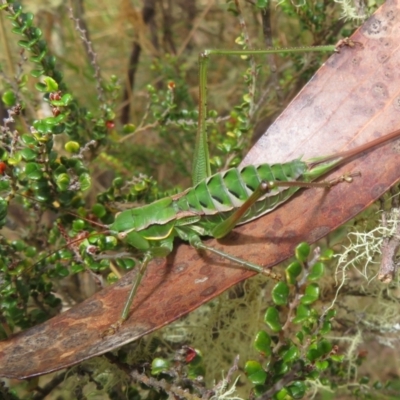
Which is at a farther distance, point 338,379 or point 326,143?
point 338,379

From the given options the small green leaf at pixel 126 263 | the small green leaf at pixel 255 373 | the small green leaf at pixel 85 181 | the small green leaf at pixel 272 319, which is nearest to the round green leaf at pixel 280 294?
the small green leaf at pixel 272 319

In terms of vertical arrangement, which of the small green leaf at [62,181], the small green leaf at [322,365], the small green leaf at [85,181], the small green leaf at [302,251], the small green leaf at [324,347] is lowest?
the small green leaf at [322,365]

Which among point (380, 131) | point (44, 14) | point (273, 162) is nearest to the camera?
point (380, 131)

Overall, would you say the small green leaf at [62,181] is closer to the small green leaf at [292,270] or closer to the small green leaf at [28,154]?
the small green leaf at [28,154]

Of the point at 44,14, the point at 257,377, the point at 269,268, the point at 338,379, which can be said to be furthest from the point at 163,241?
the point at 44,14

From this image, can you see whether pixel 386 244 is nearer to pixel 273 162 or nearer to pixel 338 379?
pixel 273 162

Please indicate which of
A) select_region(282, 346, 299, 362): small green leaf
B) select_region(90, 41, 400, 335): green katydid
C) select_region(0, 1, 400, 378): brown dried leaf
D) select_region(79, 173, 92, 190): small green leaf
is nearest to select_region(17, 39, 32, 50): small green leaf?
select_region(79, 173, 92, 190): small green leaf

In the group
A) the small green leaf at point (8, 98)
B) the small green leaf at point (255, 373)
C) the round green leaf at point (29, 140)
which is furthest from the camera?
the small green leaf at point (8, 98)
